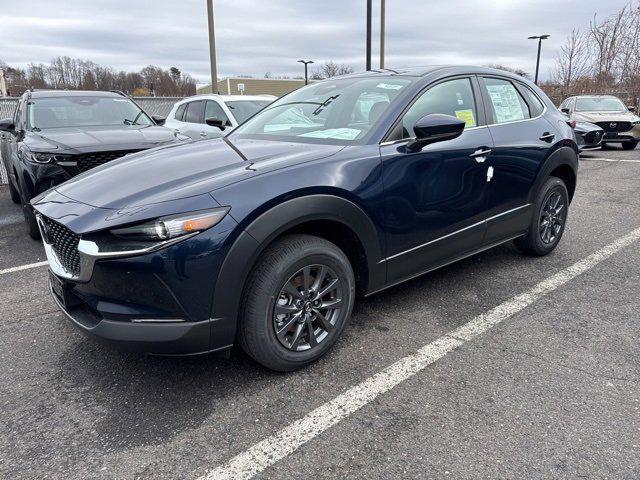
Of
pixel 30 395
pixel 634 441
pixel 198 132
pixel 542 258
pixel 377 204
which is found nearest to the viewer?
pixel 634 441

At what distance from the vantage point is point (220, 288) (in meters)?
2.26

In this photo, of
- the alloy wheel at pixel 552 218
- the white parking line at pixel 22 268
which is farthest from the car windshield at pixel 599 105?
the white parking line at pixel 22 268

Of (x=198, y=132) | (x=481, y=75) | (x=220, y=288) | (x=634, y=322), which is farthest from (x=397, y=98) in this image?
(x=198, y=132)

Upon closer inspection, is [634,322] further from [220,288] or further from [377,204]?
[220,288]

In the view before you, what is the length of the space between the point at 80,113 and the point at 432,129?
517cm

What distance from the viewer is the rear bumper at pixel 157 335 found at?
222cm

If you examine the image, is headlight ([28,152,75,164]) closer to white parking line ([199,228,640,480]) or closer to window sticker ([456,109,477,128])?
window sticker ([456,109,477,128])

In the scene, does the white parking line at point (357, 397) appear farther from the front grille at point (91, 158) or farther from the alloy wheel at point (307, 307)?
the front grille at point (91, 158)

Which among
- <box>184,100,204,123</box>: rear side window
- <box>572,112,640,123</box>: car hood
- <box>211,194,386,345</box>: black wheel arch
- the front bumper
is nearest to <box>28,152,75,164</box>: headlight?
the front bumper

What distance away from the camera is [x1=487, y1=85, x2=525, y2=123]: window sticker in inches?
→ 151

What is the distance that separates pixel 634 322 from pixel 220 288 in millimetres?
2760

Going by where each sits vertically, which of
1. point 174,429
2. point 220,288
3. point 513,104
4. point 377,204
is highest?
point 513,104

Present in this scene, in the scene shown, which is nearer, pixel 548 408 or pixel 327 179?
pixel 548 408

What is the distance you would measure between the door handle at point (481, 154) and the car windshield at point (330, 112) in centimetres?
68
